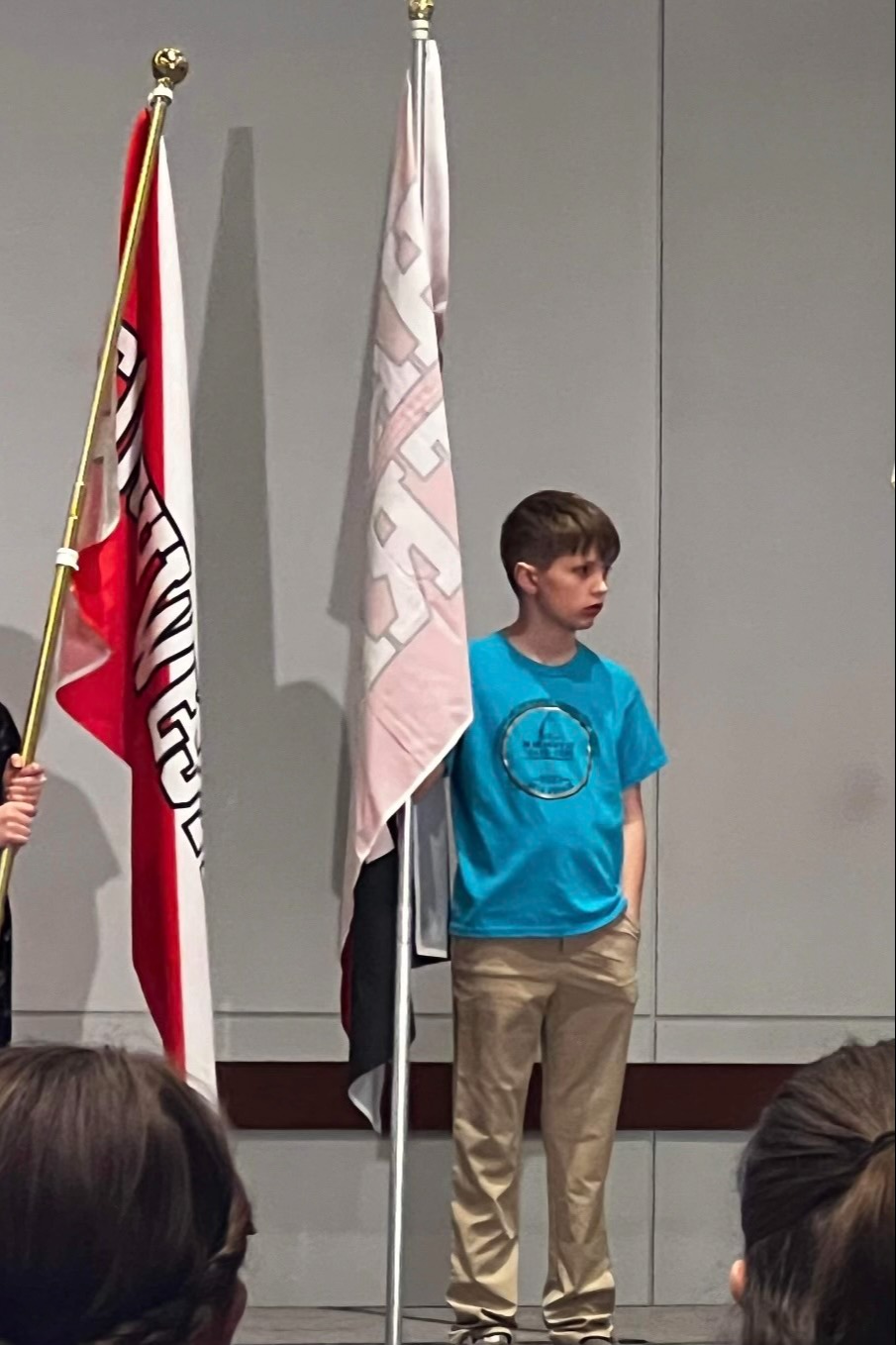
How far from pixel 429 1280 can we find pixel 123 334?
2.18 meters

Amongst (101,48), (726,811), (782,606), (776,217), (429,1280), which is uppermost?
(101,48)

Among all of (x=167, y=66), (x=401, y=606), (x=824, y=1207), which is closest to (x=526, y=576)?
(x=401, y=606)

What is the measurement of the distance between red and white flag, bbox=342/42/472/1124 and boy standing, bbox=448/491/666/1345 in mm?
191

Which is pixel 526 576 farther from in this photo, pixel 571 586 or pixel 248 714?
pixel 248 714

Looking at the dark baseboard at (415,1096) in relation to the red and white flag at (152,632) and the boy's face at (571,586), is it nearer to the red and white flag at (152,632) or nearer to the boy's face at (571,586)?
the red and white flag at (152,632)

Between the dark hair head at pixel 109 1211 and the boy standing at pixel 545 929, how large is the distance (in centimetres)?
250

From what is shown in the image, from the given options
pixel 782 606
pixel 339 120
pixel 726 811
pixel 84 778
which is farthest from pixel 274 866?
pixel 339 120

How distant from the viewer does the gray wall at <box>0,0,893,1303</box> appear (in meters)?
4.17

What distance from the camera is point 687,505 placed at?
4.31m

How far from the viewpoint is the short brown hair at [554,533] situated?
3648 millimetres

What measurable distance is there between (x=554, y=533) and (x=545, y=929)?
767 millimetres

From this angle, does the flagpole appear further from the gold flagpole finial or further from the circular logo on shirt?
the circular logo on shirt

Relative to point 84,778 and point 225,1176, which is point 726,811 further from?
point 225,1176

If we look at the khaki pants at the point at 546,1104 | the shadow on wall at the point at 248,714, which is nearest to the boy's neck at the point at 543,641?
the khaki pants at the point at 546,1104
